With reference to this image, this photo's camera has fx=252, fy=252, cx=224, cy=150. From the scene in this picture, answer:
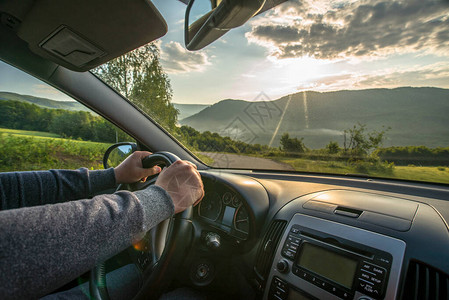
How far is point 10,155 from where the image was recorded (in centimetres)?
206

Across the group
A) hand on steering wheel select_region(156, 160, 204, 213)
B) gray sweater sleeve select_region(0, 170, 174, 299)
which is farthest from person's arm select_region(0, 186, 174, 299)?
hand on steering wheel select_region(156, 160, 204, 213)

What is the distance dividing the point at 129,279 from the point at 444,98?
2421mm

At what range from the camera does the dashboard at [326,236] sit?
1.16m

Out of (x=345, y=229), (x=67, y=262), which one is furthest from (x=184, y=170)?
(x=345, y=229)

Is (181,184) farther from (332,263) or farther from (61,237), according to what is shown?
(332,263)

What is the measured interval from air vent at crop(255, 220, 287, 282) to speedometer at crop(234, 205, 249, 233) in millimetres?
244

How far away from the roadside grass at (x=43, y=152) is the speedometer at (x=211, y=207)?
3.83ft

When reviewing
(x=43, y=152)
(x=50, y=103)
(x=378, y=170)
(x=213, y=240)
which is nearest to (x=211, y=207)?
(x=213, y=240)

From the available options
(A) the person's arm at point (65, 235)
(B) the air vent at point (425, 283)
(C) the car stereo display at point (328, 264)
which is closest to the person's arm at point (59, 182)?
(A) the person's arm at point (65, 235)

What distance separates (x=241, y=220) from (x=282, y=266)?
24.9 inches

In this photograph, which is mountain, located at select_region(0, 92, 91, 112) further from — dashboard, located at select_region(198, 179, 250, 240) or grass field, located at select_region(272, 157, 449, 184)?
grass field, located at select_region(272, 157, 449, 184)

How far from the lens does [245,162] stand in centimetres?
258

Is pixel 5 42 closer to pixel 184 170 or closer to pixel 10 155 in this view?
pixel 10 155

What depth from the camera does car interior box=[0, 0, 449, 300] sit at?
120 centimetres
